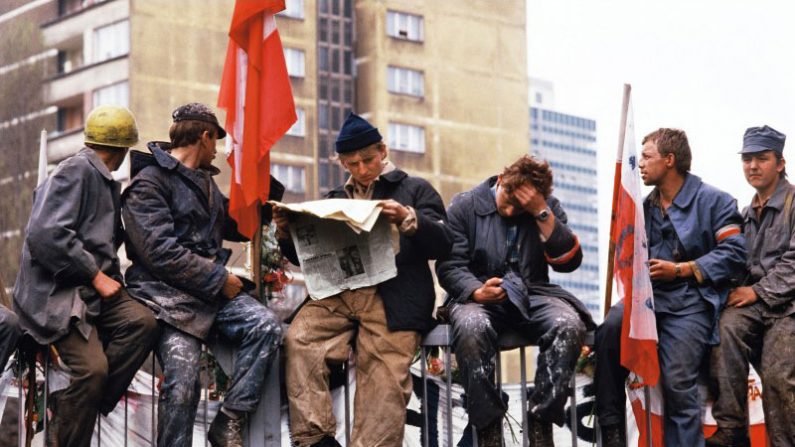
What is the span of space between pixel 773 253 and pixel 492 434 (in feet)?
6.77

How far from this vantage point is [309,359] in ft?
29.3

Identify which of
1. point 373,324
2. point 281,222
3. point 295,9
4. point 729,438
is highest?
point 295,9

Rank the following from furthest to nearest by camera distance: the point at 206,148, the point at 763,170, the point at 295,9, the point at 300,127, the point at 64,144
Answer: the point at 295,9, the point at 300,127, the point at 64,144, the point at 763,170, the point at 206,148

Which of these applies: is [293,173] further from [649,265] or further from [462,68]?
[649,265]

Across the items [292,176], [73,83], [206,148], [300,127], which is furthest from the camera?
[300,127]

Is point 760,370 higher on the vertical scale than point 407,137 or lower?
lower

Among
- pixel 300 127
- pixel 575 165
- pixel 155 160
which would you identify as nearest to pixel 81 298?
pixel 155 160

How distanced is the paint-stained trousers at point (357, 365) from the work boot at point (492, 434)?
0.45 m

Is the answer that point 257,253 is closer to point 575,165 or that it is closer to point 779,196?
point 779,196

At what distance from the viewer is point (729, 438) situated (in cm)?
908

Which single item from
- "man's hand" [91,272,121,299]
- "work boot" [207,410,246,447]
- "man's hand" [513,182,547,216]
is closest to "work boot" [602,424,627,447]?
"man's hand" [513,182,547,216]

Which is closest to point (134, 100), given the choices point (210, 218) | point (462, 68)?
point (462, 68)

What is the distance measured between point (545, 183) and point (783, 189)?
1.56 metres

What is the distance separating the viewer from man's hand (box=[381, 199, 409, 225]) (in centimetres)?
878
